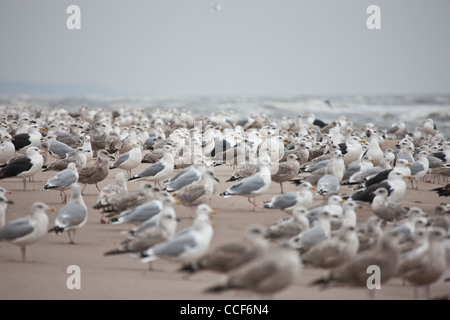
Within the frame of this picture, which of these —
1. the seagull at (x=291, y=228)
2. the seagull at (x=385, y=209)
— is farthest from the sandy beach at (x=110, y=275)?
the seagull at (x=385, y=209)

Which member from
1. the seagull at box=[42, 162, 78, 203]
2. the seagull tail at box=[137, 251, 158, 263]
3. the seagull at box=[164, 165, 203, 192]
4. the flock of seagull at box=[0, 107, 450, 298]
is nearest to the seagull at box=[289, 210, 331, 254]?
the flock of seagull at box=[0, 107, 450, 298]

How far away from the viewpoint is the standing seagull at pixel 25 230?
772 cm

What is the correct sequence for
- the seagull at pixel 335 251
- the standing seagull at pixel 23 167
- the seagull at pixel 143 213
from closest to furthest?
1. the seagull at pixel 335 251
2. the seagull at pixel 143 213
3. the standing seagull at pixel 23 167

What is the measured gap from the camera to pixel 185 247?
6.89 meters

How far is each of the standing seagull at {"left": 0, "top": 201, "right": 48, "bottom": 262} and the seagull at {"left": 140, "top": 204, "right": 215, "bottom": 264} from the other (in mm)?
1713

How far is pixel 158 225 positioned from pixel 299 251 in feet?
6.16

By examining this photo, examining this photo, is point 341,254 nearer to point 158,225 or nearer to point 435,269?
point 435,269

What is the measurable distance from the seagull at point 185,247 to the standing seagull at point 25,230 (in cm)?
171

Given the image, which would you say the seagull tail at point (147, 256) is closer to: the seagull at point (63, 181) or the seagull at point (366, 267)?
the seagull at point (366, 267)

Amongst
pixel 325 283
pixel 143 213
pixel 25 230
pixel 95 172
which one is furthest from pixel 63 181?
pixel 325 283

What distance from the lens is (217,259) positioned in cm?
637

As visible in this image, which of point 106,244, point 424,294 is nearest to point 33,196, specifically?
point 106,244

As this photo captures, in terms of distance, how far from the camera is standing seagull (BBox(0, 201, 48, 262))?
25.3 feet

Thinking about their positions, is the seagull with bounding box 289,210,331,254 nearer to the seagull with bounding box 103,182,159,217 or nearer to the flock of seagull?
the flock of seagull
